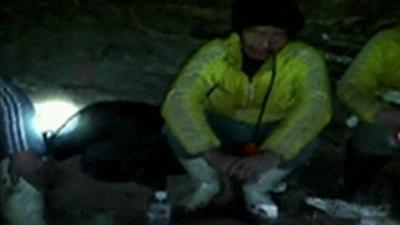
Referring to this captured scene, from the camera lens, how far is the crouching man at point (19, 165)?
3.68 metres

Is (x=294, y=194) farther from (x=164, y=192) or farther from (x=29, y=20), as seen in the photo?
(x=29, y=20)

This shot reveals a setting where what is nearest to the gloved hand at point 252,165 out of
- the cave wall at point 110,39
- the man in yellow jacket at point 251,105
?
the man in yellow jacket at point 251,105

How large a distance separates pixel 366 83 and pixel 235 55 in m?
0.54

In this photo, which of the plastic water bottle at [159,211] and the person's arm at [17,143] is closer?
the person's arm at [17,143]

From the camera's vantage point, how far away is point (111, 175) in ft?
14.6

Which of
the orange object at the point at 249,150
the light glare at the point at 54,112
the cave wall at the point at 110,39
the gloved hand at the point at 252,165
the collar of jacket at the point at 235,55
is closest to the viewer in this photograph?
the gloved hand at the point at 252,165

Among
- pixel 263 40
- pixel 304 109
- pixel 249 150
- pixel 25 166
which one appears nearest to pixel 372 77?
pixel 304 109

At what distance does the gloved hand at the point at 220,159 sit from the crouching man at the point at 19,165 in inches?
25.3

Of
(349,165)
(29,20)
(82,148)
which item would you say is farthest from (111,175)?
(29,20)

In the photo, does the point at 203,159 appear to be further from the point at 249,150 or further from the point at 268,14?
the point at 268,14

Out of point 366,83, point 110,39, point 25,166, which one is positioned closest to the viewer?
point 25,166

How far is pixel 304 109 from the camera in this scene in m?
3.99

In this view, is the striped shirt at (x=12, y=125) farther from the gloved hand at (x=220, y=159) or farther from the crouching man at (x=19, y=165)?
the gloved hand at (x=220, y=159)

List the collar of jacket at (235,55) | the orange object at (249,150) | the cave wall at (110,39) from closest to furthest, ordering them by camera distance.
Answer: the orange object at (249,150)
the collar of jacket at (235,55)
the cave wall at (110,39)
